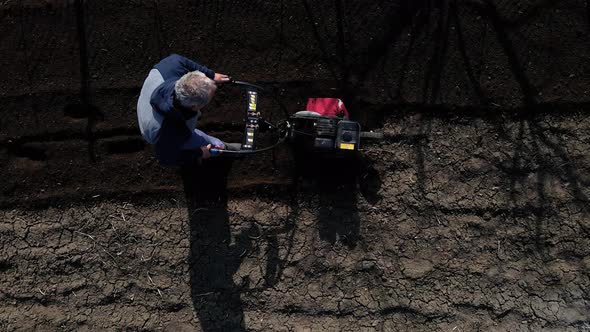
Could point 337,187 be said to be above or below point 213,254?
above

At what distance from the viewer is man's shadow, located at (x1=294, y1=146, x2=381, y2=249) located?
4715mm

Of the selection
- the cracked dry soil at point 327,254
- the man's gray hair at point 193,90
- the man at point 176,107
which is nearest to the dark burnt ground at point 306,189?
the cracked dry soil at point 327,254

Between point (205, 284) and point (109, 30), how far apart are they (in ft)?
9.19

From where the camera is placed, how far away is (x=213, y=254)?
4758mm

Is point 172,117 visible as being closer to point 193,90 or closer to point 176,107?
point 176,107

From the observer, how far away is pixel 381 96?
472 cm

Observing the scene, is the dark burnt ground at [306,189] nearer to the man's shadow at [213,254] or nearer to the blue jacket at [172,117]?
the man's shadow at [213,254]

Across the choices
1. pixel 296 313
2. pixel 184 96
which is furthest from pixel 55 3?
pixel 296 313

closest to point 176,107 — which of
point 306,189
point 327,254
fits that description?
point 306,189

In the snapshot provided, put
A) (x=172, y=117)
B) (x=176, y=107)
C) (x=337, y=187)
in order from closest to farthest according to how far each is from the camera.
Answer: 1. (x=176, y=107)
2. (x=172, y=117)
3. (x=337, y=187)

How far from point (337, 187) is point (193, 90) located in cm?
204

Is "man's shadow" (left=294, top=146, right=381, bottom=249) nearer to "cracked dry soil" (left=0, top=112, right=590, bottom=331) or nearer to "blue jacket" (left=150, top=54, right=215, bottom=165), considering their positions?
"cracked dry soil" (left=0, top=112, right=590, bottom=331)

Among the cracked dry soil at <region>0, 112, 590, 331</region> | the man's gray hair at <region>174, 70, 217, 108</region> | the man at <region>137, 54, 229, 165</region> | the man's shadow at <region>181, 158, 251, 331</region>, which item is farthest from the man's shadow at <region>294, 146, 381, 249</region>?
the man's gray hair at <region>174, 70, 217, 108</region>

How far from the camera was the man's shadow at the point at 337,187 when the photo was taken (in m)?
4.71
